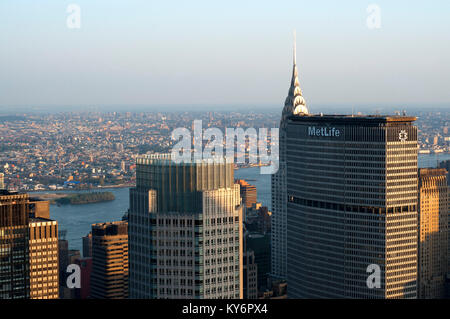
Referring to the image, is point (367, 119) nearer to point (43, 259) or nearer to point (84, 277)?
point (43, 259)

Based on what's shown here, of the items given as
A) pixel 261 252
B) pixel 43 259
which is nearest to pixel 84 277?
pixel 261 252

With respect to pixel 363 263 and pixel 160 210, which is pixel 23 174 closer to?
pixel 363 263

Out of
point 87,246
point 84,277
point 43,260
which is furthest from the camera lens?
point 87,246

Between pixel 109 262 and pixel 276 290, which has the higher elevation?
pixel 109 262

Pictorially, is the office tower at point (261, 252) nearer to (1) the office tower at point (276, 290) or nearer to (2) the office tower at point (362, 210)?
(1) the office tower at point (276, 290)

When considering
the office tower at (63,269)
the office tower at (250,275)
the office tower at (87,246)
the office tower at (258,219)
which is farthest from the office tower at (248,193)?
the office tower at (250,275)

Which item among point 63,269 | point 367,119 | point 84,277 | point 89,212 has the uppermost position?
point 367,119

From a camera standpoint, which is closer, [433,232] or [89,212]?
[433,232]

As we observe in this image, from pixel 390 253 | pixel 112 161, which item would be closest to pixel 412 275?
pixel 390 253
